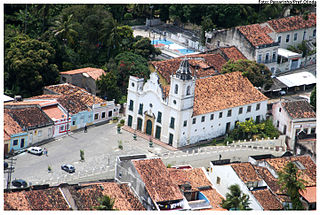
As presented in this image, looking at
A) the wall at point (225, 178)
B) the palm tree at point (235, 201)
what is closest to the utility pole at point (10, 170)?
the wall at point (225, 178)

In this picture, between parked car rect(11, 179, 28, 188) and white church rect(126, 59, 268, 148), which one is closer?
parked car rect(11, 179, 28, 188)

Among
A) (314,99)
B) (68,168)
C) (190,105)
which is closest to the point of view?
(68,168)

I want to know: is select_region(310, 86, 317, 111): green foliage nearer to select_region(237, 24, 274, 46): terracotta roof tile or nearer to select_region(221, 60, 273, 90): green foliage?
select_region(221, 60, 273, 90): green foliage

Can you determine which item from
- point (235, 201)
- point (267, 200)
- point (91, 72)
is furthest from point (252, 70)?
point (235, 201)

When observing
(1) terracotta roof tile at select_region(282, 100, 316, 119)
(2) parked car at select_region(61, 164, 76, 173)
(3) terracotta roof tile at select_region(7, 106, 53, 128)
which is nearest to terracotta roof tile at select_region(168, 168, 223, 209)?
(2) parked car at select_region(61, 164, 76, 173)

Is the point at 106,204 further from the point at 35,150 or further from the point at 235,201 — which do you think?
the point at 35,150

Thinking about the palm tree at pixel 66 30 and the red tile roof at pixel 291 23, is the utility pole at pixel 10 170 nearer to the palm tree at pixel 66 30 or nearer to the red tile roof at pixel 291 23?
the palm tree at pixel 66 30
